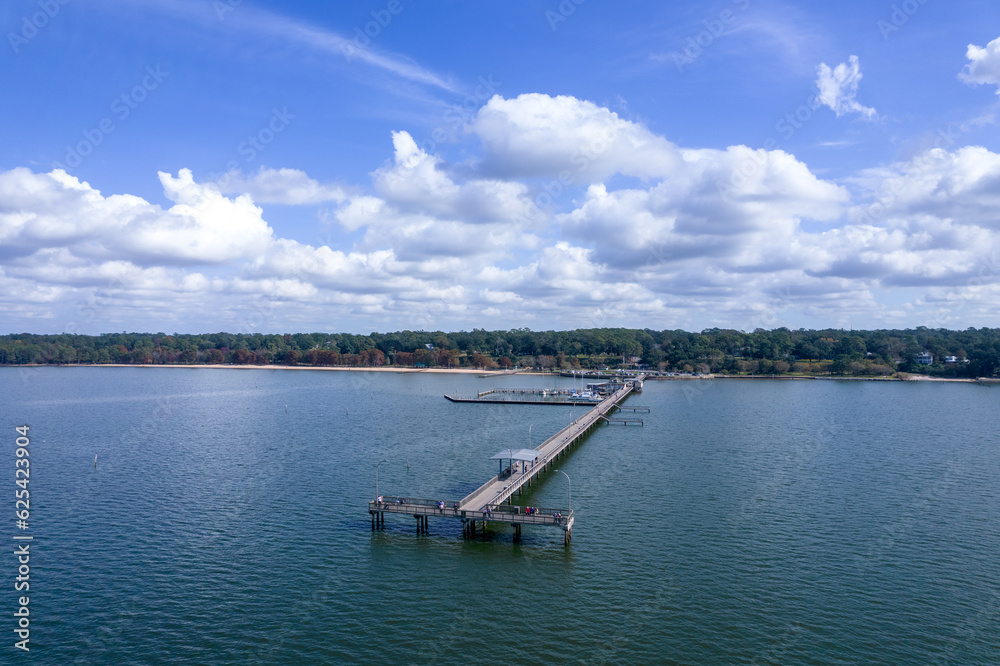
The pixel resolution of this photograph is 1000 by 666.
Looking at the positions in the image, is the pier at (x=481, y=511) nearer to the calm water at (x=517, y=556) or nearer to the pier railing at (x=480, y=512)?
the pier railing at (x=480, y=512)

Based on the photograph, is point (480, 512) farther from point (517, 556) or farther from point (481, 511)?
point (517, 556)

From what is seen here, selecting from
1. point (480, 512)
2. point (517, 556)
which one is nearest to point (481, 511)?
point (480, 512)

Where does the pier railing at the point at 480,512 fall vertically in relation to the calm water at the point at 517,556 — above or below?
above

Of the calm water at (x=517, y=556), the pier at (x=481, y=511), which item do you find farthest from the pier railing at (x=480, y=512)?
the calm water at (x=517, y=556)

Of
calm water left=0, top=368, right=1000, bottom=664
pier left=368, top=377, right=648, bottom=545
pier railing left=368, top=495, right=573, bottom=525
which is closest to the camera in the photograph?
calm water left=0, top=368, right=1000, bottom=664

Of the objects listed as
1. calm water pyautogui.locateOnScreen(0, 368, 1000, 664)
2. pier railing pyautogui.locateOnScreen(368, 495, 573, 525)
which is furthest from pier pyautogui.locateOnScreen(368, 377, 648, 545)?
calm water pyautogui.locateOnScreen(0, 368, 1000, 664)

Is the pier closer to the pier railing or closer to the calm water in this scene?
the pier railing

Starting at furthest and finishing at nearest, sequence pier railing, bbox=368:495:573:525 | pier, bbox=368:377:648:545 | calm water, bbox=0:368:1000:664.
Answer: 1. pier, bbox=368:377:648:545
2. pier railing, bbox=368:495:573:525
3. calm water, bbox=0:368:1000:664

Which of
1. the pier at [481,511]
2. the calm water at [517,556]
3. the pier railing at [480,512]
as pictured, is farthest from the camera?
the pier at [481,511]

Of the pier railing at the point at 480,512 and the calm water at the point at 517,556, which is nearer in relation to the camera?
the calm water at the point at 517,556
